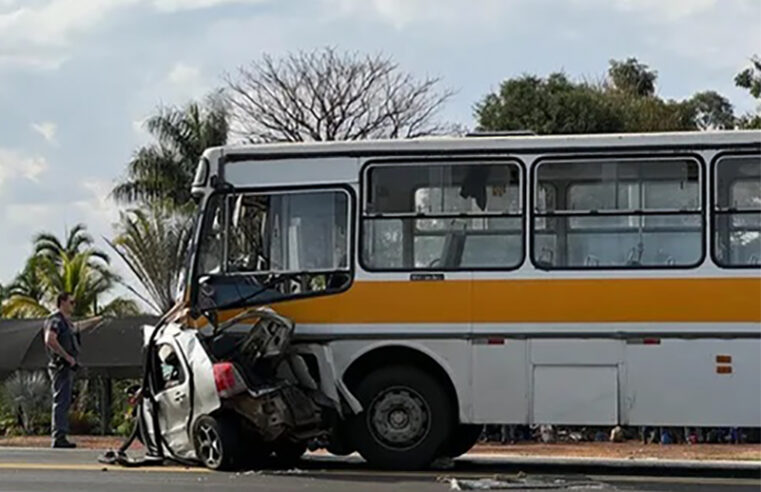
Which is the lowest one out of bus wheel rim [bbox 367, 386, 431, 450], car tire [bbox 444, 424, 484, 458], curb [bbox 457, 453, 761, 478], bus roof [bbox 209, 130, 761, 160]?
curb [bbox 457, 453, 761, 478]

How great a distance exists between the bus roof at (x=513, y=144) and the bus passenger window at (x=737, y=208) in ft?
0.67

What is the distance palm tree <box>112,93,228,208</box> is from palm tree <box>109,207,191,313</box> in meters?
2.61

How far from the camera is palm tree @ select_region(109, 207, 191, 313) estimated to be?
124 feet

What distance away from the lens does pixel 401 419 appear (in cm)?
1329

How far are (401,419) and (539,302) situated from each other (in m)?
1.69

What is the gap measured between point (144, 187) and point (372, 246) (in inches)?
1327

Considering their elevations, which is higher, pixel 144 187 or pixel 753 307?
pixel 144 187

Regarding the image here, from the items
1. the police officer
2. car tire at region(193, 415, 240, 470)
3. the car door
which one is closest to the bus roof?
the car door

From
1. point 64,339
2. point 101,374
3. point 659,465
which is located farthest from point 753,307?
point 101,374

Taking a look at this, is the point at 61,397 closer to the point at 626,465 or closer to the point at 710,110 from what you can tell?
the point at 626,465

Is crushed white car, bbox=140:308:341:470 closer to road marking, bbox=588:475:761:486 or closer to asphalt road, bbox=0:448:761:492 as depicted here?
asphalt road, bbox=0:448:761:492

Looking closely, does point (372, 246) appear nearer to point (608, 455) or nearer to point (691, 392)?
point (691, 392)

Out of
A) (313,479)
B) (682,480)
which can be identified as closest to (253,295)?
(313,479)

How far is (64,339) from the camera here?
57.2 ft
